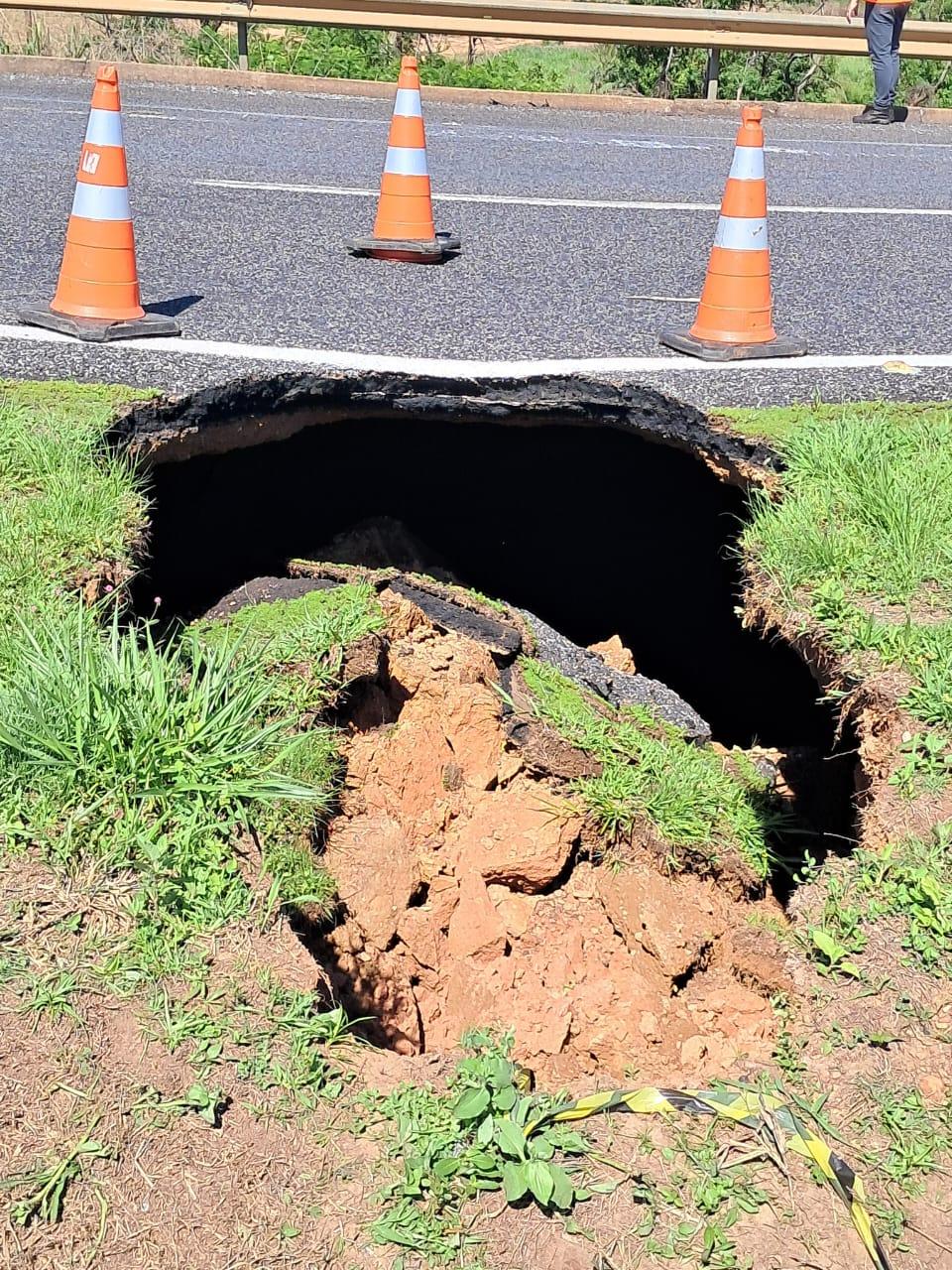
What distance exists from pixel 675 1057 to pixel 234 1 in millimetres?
11100

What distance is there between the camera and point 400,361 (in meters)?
4.32

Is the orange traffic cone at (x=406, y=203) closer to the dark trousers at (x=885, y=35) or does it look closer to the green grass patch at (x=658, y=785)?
the green grass patch at (x=658, y=785)

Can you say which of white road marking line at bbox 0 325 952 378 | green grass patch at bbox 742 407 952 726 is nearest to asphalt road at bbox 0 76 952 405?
white road marking line at bbox 0 325 952 378

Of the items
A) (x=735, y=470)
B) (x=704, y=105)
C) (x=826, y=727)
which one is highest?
(x=704, y=105)

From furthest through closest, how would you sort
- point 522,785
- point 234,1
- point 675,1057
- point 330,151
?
point 234,1 → point 330,151 → point 522,785 → point 675,1057

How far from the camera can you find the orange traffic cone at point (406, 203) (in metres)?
5.72

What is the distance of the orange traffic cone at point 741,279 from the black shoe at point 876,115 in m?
7.86

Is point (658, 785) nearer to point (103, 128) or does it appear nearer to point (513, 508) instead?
point (513, 508)

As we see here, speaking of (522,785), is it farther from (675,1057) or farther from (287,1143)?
(287,1143)

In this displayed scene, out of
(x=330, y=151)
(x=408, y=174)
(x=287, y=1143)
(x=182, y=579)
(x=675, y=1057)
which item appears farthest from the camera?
(x=330, y=151)

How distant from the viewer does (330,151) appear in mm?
8367

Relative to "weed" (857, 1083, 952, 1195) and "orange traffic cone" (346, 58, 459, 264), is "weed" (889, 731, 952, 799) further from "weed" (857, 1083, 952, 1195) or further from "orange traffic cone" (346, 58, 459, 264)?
"orange traffic cone" (346, 58, 459, 264)

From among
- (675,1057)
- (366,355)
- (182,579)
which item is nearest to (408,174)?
(366,355)

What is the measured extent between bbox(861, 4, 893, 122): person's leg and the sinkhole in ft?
24.7
